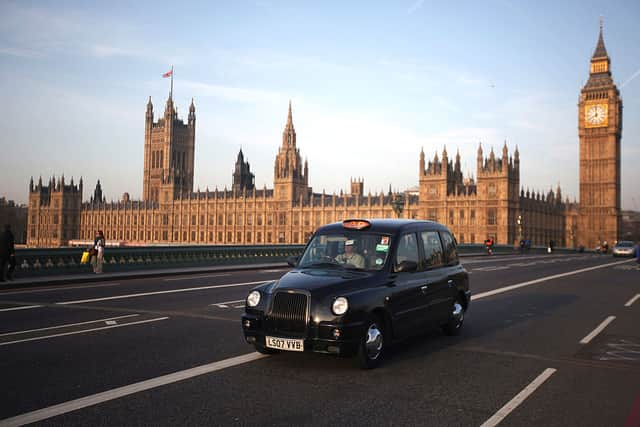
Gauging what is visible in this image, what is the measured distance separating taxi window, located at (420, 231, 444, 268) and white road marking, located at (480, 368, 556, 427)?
237cm

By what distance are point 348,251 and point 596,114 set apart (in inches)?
4628

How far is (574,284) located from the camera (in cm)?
1883

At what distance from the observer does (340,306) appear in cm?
664

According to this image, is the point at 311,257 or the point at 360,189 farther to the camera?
the point at 360,189

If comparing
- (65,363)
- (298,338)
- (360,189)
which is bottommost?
(65,363)

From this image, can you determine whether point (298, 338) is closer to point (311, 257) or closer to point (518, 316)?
point (311, 257)

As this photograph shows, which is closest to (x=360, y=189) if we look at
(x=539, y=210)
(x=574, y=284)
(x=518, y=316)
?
(x=539, y=210)

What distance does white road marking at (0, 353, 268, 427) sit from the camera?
197 inches

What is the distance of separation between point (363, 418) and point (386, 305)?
86.9 inches

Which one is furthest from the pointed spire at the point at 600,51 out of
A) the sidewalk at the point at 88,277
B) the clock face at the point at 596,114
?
the sidewalk at the point at 88,277

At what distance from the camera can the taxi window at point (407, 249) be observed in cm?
799

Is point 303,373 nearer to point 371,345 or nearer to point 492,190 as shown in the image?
point 371,345

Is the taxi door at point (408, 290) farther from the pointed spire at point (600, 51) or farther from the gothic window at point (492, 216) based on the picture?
the pointed spire at point (600, 51)

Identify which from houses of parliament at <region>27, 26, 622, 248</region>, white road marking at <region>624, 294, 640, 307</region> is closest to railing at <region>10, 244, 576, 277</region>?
white road marking at <region>624, 294, 640, 307</region>
